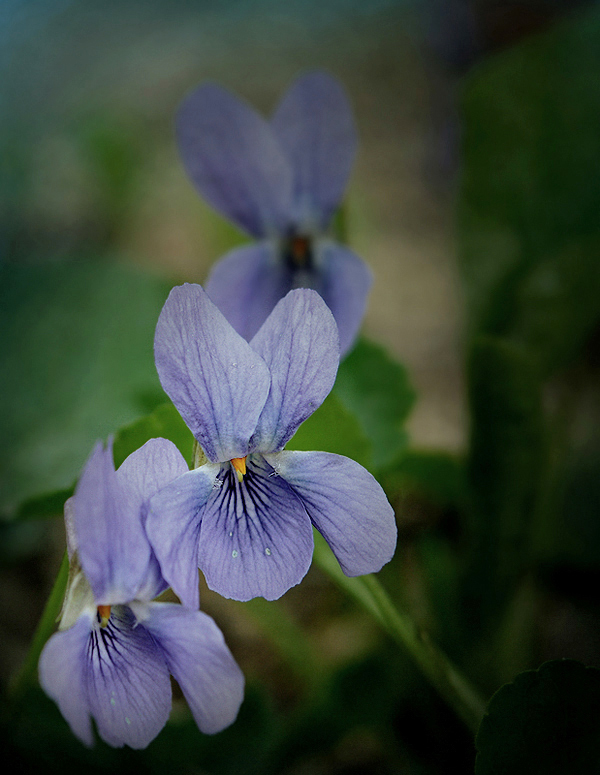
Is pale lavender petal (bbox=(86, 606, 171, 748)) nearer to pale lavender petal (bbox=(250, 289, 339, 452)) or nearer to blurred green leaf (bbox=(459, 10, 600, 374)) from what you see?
pale lavender petal (bbox=(250, 289, 339, 452))

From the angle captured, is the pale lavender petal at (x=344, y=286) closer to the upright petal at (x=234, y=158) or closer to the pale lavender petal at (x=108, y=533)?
the upright petal at (x=234, y=158)

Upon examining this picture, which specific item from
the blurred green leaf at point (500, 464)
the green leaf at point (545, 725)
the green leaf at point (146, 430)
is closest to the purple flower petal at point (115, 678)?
the green leaf at point (146, 430)

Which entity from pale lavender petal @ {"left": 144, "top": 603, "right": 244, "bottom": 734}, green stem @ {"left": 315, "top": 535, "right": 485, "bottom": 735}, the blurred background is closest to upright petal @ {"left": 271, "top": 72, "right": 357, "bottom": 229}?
the blurred background

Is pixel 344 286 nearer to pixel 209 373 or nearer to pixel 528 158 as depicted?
pixel 209 373

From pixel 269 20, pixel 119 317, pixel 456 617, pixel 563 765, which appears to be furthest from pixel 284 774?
pixel 269 20

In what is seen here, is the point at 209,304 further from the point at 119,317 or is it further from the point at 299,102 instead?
the point at 119,317

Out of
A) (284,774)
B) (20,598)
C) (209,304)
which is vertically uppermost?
(209,304)
